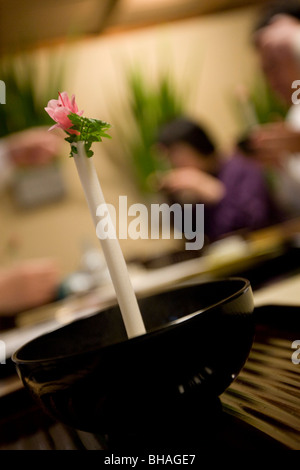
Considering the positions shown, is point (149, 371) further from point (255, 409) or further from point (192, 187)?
point (192, 187)

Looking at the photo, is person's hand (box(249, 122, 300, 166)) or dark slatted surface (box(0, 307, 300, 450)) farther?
person's hand (box(249, 122, 300, 166))

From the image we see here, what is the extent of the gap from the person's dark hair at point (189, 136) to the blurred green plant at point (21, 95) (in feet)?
3.54

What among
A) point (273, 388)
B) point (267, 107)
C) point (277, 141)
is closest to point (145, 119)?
point (267, 107)

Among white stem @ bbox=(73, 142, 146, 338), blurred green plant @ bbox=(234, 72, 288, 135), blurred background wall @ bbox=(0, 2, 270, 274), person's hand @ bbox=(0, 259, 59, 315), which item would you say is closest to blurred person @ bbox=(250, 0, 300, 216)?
person's hand @ bbox=(0, 259, 59, 315)

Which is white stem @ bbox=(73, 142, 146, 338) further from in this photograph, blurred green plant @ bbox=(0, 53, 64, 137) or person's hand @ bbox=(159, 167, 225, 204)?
blurred green plant @ bbox=(0, 53, 64, 137)

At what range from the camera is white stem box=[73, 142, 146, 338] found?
48 centimetres

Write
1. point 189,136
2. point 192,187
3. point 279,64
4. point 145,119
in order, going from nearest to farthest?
point 279,64 < point 192,187 < point 189,136 < point 145,119

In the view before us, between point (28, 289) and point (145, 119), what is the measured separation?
3485mm

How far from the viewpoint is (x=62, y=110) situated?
45 cm

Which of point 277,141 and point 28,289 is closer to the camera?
point 28,289

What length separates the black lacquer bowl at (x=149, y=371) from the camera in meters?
0.43

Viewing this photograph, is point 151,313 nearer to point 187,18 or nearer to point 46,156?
point 46,156

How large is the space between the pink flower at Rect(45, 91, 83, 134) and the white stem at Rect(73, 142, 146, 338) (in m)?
0.03
